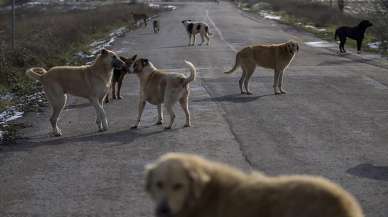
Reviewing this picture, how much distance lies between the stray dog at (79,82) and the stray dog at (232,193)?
744cm

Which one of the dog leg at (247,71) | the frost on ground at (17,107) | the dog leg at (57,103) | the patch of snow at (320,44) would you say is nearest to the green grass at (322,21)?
the patch of snow at (320,44)

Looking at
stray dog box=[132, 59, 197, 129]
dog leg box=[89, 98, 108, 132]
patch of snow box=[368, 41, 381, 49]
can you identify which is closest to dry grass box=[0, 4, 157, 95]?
stray dog box=[132, 59, 197, 129]

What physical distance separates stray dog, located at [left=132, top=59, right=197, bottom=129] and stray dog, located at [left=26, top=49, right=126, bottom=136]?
1.41 ft

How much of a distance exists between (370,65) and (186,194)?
19368mm

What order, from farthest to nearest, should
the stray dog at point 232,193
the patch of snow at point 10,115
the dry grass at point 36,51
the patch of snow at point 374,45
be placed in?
the patch of snow at point 374,45 < the dry grass at point 36,51 < the patch of snow at point 10,115 < the stray dog at point 232,193

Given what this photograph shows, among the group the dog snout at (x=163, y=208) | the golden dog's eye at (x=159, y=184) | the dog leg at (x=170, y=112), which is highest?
the golden dog's eye at (x=159, y=184)

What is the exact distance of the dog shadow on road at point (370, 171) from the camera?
342 inches

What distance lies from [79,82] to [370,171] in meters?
5.62

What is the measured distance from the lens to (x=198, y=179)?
458 centimetres

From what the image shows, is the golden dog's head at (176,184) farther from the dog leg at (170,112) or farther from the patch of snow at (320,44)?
the patch of snow at (320,44)

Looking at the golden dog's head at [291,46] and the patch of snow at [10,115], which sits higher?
the golden dog's head at [291,46]

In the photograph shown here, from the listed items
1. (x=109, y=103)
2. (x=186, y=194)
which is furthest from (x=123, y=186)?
(x=109, y=103)

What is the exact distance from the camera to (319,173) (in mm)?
8812

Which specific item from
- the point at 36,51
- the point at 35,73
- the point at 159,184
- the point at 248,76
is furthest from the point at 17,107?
the point at 159,184
